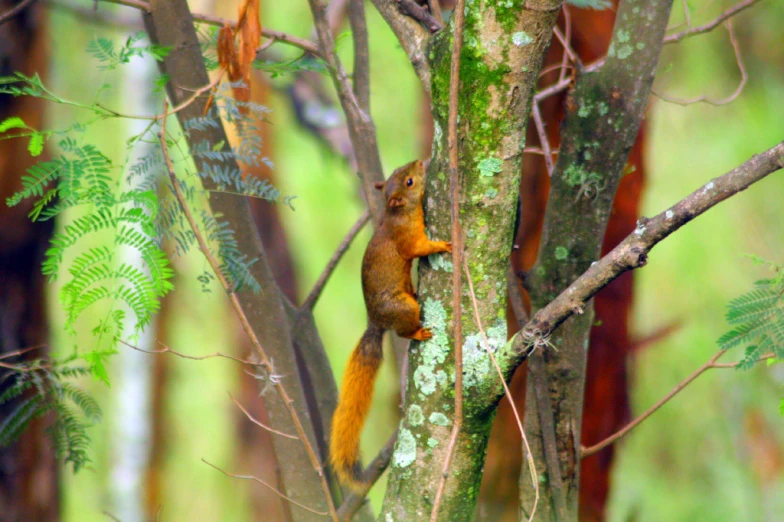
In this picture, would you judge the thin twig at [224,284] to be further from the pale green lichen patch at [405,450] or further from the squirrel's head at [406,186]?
the squirrel's head at [406,186]

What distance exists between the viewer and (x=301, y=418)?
2043 millimetres

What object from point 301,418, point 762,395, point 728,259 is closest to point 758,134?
point 728,259

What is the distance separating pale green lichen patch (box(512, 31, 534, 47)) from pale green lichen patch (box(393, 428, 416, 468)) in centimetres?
78

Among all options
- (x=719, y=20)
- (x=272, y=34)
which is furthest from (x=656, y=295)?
(x=272, y=34)

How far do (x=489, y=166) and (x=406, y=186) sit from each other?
32.8 inches

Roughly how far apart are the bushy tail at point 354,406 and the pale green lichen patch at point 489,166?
842 mm

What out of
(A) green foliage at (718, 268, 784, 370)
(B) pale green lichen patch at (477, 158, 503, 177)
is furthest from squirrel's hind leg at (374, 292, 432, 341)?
(A) green foliage at (718, 268, 784, 370)

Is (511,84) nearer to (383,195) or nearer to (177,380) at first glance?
(383,195)

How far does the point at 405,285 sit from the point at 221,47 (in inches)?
32.5

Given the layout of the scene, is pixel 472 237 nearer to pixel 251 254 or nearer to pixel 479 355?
pixel 479 355

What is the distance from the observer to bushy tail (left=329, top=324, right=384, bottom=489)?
5.80 feet

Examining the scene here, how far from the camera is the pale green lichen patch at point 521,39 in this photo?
1115mm

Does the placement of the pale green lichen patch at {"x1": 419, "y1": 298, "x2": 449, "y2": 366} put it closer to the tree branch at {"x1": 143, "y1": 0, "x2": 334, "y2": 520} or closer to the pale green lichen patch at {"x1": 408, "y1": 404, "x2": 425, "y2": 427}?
the pale green lichen patch at {"x1": 408, "y1": 404, "x2": 425, "y2": 427}

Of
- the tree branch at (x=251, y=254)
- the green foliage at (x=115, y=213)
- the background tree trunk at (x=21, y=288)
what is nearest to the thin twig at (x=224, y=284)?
the green foliage at (x=115, y=213)
